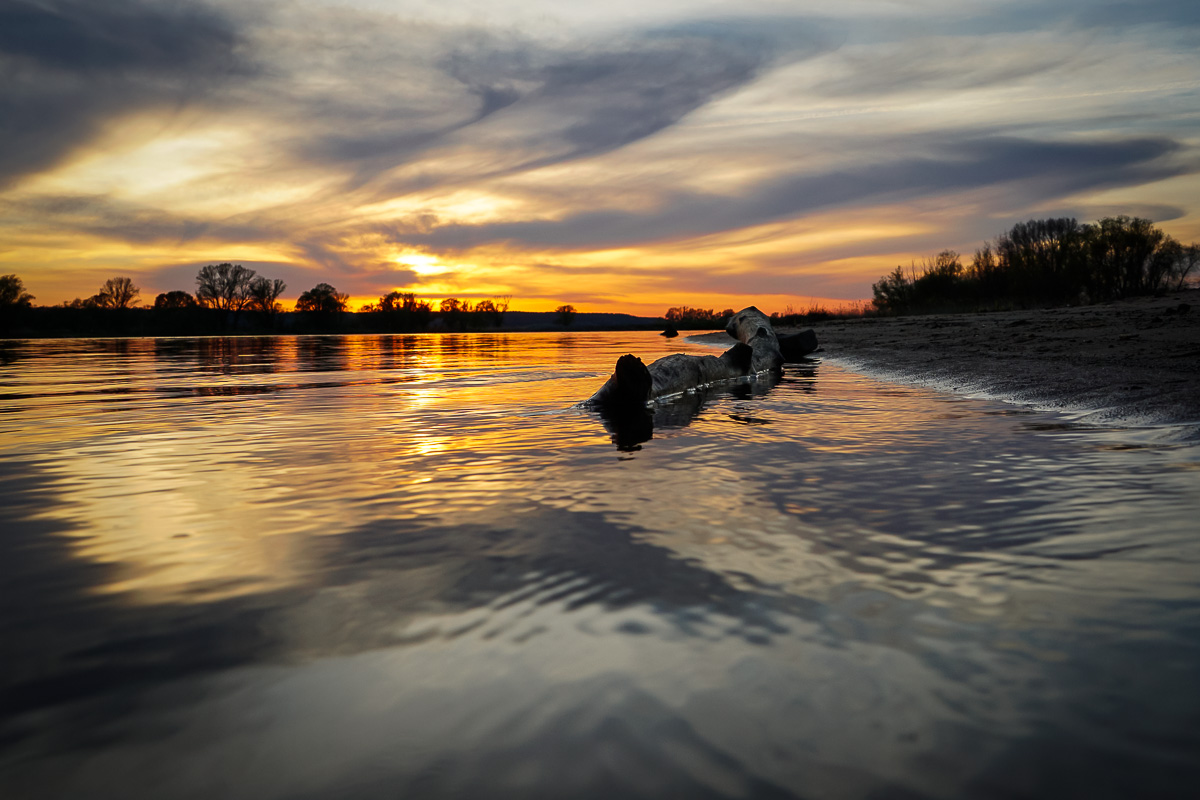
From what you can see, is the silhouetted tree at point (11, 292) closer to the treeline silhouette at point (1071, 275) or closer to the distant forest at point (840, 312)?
the distant forest at point (840, 312)

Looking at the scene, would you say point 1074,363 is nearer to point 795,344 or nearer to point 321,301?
point 795,344

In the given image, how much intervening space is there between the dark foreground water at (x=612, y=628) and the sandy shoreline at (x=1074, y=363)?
7.22 feet

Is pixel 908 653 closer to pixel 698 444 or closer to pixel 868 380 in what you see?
pixel 698 444

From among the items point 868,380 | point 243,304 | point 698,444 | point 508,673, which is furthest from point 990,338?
point 243,304

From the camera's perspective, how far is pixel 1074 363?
10906 mm

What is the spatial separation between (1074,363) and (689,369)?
6.27 metres

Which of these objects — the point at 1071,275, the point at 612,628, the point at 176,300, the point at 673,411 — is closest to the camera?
the point at 612,628

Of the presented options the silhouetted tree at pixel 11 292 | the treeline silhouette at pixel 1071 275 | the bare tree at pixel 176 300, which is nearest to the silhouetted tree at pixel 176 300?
the bare tree at pixel 176 300

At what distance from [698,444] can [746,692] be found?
159 inches

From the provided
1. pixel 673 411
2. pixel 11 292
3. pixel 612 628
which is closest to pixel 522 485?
pixel 612 628

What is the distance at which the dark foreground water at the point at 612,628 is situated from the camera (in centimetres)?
155

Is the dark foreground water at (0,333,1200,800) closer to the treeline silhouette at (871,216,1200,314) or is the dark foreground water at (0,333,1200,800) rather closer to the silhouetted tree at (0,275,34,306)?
the treeline silhouette at (871,216,1200,314)

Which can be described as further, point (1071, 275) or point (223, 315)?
point (223, 315)

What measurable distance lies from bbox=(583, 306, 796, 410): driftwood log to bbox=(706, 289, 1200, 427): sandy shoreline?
2.21 metres
